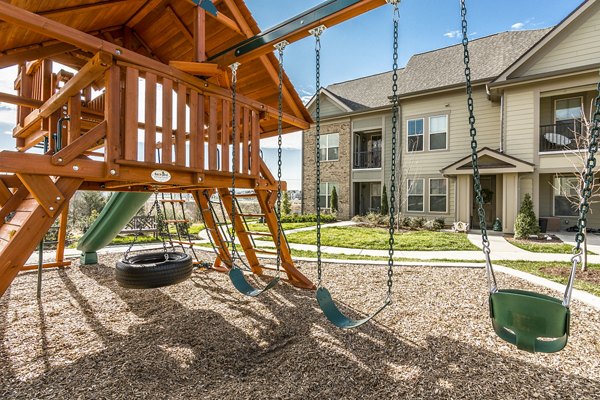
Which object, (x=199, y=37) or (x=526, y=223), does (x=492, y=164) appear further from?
(x=199, y=37)

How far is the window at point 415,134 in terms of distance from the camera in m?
16.0

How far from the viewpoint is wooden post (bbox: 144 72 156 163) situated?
3.57 m

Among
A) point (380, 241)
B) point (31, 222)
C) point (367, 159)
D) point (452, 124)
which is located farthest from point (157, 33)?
point (367, 159)

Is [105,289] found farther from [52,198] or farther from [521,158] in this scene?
[521,158]

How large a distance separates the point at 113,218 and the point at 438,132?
14.7 m

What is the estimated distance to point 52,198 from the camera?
117 inches

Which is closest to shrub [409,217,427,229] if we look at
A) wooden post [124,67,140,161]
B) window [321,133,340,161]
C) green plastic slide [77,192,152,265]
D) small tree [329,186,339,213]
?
small tree [329,186,339,213]

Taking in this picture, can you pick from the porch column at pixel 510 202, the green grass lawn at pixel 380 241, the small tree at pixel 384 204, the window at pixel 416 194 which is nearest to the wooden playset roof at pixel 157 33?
the green grass lawn at pixel 380 241

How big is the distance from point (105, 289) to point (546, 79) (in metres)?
16.1

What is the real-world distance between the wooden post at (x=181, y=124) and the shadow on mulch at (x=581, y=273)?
7.48 m

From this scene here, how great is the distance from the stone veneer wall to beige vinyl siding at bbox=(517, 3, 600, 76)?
9.41 meters

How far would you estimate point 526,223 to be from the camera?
11453 millimetres

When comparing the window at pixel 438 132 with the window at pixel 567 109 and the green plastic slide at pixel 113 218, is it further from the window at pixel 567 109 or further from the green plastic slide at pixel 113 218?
the green plastic slide at pixel 113 218

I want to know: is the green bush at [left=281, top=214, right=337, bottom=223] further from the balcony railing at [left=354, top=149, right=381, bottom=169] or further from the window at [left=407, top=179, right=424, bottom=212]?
the window at [left=407, top=179, right=424, bottom=212]
